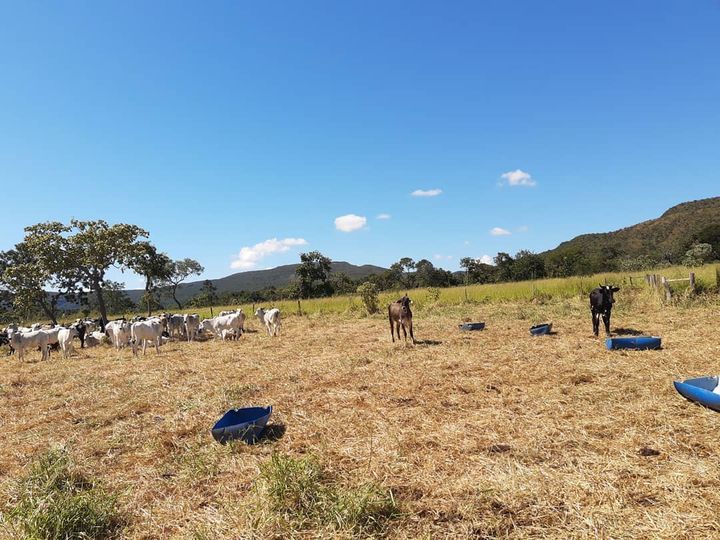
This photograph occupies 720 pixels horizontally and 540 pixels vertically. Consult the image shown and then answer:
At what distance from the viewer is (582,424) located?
18.3 feet

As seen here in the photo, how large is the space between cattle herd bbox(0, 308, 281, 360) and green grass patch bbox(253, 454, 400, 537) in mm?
13874

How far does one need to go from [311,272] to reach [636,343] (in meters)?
49.8

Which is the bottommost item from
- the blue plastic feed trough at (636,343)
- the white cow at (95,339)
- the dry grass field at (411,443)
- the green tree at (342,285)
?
the dry grass field at (411,443)

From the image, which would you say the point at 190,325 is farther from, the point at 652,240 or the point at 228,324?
the point at 652,240

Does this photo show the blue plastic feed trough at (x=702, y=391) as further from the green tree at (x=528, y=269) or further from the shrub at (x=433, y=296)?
the green tree at (x=528, y=269)

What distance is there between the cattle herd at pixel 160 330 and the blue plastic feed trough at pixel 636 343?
2393mm

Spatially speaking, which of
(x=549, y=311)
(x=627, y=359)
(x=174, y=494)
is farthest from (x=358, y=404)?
(x=549, y=311)

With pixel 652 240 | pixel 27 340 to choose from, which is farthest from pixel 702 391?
pixel 652 240

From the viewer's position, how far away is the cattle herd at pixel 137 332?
→ 1644 cm

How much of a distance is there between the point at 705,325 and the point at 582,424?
32.9 ft

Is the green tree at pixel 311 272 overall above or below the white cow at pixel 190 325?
above

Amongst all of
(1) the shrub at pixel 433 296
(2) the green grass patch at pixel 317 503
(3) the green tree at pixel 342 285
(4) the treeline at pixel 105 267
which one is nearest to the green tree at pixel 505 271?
(4) the treeline at pixel 105 267

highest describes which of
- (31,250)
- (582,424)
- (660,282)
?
(31,250)

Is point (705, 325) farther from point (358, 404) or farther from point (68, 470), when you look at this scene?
point (68, 470)
